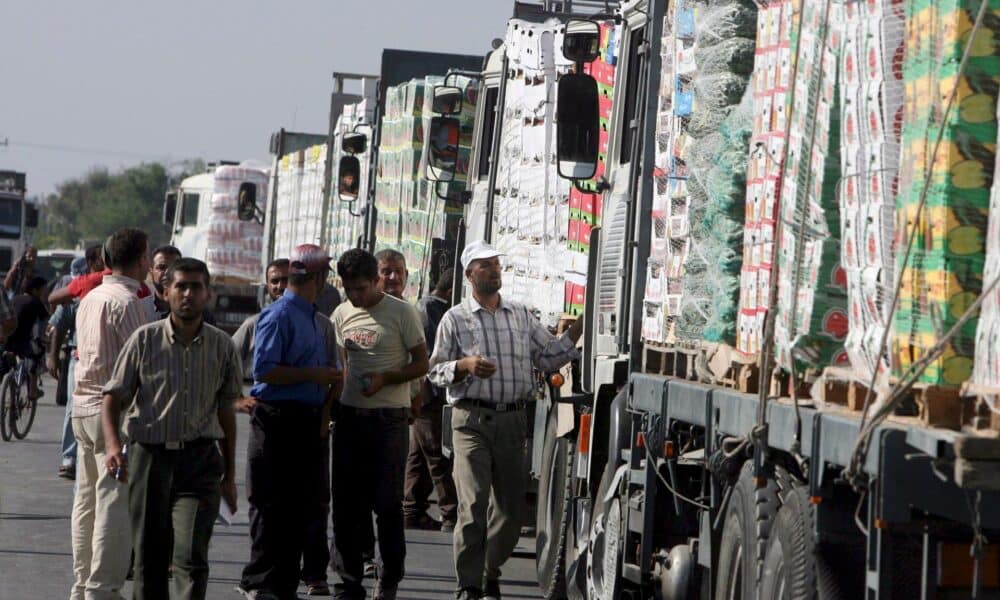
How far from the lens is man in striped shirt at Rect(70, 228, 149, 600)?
9.31 m

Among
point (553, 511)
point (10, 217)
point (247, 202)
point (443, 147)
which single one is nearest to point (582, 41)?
point (553, 511)

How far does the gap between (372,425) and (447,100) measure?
640 centimetres

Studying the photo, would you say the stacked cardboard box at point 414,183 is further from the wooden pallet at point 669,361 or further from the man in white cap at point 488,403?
the wooden pallet at point 669,361

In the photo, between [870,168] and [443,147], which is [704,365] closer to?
[870,168]

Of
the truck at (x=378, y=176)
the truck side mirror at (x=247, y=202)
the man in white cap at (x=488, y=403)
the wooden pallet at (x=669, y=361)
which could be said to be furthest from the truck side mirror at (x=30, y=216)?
the wooden pallet at (x=669, y=361)

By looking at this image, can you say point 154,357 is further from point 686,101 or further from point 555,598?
point 555,598

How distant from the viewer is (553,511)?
11742mm

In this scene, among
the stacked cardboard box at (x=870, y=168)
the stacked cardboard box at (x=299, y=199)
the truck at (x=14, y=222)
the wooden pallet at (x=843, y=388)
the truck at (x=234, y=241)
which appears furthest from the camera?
the truck at (x=14, y=222)

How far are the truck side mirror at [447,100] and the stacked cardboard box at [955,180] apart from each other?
11569mm

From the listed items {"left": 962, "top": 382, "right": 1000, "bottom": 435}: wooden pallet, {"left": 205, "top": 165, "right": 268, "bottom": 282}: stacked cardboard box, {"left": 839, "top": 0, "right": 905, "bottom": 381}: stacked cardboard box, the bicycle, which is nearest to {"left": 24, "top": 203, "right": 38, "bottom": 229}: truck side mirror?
{"left": 205, "top": 165, "right": 268, "bottom": 282}: stacked cardboard box

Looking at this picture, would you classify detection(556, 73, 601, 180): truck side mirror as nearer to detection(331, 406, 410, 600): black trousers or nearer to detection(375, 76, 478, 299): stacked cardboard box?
detection(331, 406, 410, 600): black trousers

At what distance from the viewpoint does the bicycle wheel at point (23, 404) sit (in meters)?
21.0

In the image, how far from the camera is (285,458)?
415 inches

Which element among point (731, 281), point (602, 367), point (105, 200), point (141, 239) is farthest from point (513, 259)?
point (105, 200)
